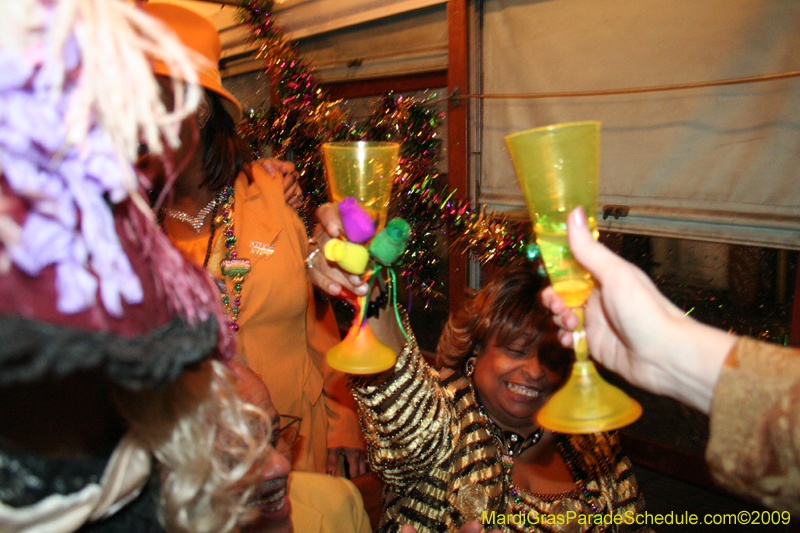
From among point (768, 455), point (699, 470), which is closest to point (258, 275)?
point (768, 455)

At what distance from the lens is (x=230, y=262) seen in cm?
173

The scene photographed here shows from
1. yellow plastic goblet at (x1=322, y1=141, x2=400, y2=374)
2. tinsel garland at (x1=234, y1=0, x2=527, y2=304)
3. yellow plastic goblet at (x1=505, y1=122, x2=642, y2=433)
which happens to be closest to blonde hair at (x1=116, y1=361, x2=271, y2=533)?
yellow plastic goblet at (x1=322, y1=141, x2=400, y2=374)

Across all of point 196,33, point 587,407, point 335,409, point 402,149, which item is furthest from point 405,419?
point 402,149

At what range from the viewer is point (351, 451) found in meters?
2.03

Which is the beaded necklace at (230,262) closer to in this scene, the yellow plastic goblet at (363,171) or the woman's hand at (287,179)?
the woman's hand at (287,179)

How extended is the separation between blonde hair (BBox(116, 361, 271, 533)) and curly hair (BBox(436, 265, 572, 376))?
0.98 meters

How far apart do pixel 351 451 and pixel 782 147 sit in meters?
1.92

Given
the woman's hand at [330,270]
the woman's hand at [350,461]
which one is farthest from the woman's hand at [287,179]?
the woman's hand at [350,461]

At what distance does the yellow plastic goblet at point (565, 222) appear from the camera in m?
0.93

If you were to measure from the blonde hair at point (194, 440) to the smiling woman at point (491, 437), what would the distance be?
500mm

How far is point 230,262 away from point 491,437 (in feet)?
3.30

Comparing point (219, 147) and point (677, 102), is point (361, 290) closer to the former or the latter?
point (219, 147)

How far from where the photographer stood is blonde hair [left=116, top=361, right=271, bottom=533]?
78 centimetres

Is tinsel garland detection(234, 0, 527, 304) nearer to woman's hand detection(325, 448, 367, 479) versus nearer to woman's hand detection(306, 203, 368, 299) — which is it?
woman's hand detection(325, 448, 367, 479)
